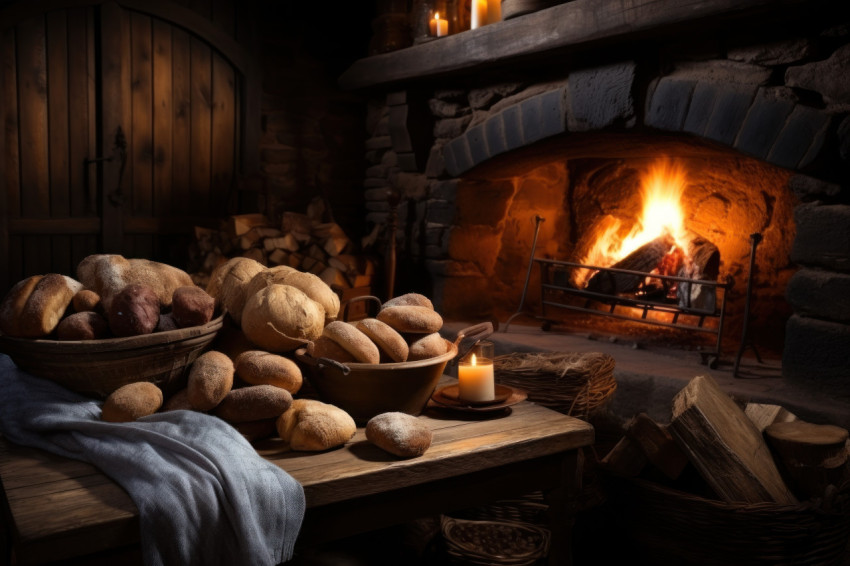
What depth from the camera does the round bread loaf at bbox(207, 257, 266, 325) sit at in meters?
1.92

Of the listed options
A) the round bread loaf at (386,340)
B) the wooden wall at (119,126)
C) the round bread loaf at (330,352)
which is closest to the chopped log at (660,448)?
the round bread loaf at (386,340)

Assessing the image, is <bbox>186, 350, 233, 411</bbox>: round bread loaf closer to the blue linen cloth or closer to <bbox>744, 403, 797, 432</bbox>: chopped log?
the blue linen cloth

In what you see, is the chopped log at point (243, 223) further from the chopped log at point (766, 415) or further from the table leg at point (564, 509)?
the table leg at point (564, 509)

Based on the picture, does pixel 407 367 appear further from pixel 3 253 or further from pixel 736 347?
pixel 3 253

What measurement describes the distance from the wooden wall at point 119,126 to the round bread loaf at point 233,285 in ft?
10.1

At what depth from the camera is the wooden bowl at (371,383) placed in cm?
166

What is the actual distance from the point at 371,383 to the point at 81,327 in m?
0.66

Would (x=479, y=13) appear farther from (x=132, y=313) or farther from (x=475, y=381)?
(x=132, y=313)

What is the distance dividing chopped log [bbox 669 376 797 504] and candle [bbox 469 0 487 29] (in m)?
2.56

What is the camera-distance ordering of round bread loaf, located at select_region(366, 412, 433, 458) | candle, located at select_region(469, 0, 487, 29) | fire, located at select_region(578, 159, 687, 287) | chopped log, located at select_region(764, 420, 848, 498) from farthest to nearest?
fire, located at select_region(578, 159, 687, 287) < candle, located at select_region(469, 0, 487, 29) < chopped log, located at select_region(764, 420, 848, 498) < round bread loaf, located at select_region(366, 412, 433, 458)

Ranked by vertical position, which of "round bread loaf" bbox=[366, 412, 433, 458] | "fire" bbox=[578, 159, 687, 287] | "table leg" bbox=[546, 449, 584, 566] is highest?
"fire" bbox=[578, 159, 687, 287]

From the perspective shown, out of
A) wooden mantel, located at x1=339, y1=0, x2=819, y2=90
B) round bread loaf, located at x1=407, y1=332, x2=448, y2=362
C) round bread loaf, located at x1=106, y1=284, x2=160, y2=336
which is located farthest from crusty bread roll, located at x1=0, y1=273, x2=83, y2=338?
wooden mantel, located at x1=339, y1=0, x2=819, y2=90

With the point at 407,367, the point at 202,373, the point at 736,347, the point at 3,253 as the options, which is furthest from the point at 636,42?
the point at 3,253

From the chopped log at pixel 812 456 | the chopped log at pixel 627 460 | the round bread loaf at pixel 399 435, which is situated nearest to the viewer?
the round bread loaf at pixel 399 435
